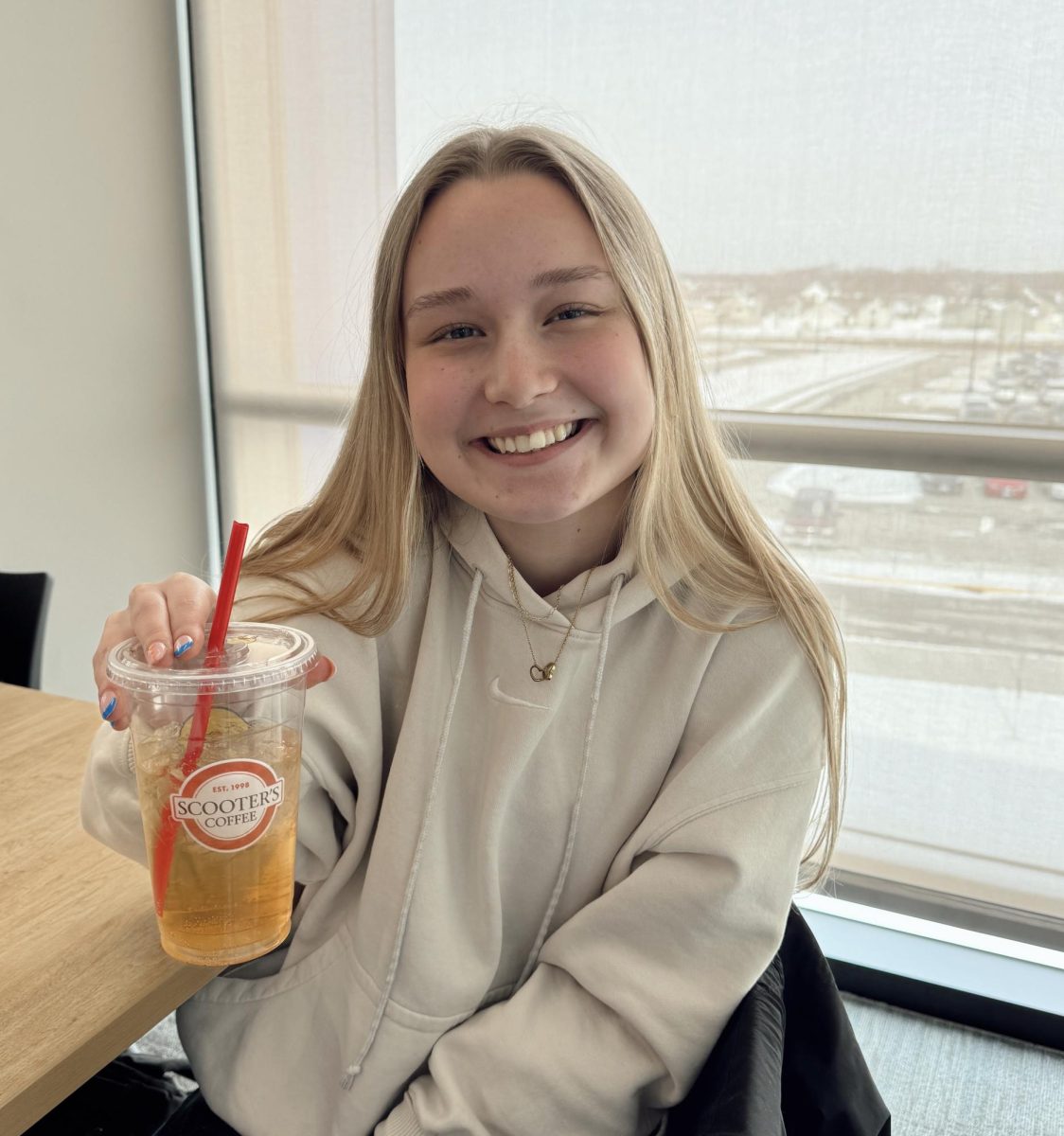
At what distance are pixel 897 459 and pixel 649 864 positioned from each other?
1.34 meters

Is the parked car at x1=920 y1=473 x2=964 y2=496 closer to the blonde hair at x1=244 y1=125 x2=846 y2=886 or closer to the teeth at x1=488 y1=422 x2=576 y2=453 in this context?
the blonde hair at x1=244 y1=125 x2=846 y2=886

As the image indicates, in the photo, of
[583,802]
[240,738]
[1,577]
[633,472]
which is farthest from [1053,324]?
[1,577]

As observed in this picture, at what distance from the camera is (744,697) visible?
1023 millimetres

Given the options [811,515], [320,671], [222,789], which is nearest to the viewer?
[222,789]

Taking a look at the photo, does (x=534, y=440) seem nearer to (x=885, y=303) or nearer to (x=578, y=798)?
(x=578, y=798)

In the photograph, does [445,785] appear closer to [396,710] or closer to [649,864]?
[396,710]

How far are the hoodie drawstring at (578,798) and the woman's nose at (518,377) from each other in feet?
0.73

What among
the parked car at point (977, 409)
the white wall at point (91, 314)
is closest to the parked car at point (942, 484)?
the parked car at point (977, 409)

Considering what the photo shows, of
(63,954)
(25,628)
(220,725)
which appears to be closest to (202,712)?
(220,725)

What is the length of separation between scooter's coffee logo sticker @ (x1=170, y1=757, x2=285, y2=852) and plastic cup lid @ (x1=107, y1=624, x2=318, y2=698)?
6 centimetres

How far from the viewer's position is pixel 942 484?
6.70 feet

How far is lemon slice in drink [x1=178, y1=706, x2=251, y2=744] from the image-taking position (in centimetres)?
71

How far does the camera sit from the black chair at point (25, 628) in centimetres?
168

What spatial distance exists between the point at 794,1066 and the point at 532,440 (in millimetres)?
614
